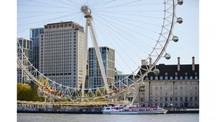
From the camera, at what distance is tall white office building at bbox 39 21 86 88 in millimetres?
10477

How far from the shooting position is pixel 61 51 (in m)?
10.2

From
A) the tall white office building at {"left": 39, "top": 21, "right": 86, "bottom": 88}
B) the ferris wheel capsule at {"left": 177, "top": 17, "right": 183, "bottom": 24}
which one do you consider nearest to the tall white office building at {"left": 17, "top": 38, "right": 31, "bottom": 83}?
the tall white office building at {"left": 39, "top": 21, "right": 86, "bottom": 88}

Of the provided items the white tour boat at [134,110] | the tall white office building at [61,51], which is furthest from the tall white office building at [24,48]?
the white tour boat at [134,110]

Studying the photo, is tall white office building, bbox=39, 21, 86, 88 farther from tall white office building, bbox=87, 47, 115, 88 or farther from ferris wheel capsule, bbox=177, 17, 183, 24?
ferris wheel capsule, bbox=177, 17, 183, 24

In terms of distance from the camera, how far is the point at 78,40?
36.2 feet

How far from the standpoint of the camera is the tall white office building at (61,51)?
10.5 m

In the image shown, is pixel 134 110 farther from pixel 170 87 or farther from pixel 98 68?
pixel 98 68

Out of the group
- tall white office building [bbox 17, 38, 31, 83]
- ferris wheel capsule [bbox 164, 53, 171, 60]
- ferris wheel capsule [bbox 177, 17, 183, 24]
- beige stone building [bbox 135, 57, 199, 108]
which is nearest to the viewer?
ferris wheel capsule [bbox 177, 17, 183, 24]
